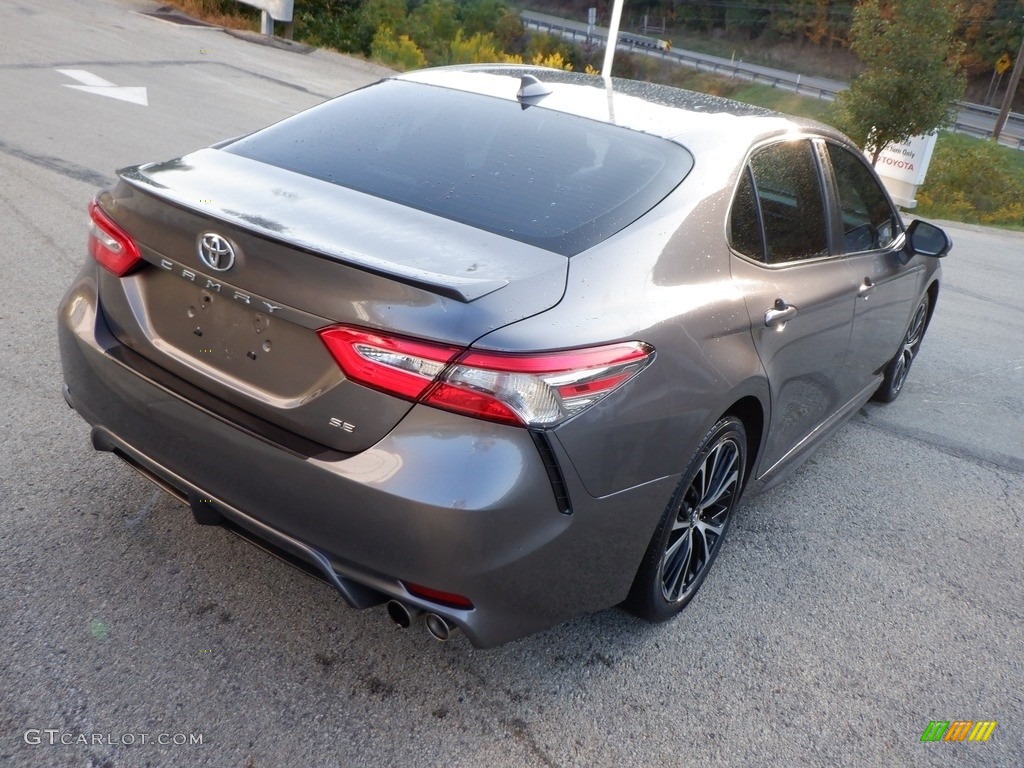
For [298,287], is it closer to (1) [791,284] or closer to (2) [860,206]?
(1) [791,284]

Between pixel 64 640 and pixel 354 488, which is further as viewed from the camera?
pixel 64 640

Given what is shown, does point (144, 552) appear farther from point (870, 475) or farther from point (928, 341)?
→ point (928, 341)

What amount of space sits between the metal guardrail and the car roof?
50.5m

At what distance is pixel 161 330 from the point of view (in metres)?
2.77

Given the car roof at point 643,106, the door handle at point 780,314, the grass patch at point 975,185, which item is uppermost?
the car roof at point 643,106

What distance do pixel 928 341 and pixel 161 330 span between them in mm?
6725

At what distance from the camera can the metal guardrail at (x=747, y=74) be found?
5316cm

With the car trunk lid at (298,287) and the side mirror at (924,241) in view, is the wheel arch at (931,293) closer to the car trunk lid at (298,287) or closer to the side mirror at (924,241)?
the side mirror at (924,241)

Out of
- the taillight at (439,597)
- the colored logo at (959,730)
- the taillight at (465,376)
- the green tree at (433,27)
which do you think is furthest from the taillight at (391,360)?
the green tree at (433,27)

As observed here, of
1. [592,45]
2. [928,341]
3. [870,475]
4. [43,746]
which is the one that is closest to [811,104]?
[592,45]

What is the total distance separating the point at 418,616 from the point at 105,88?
37.5 feet

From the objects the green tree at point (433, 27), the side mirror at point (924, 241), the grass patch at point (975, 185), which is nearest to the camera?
the side mirror at point (924, 241)

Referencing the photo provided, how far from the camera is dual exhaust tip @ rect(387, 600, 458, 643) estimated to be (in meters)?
2.49

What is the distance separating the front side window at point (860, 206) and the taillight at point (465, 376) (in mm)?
2217
